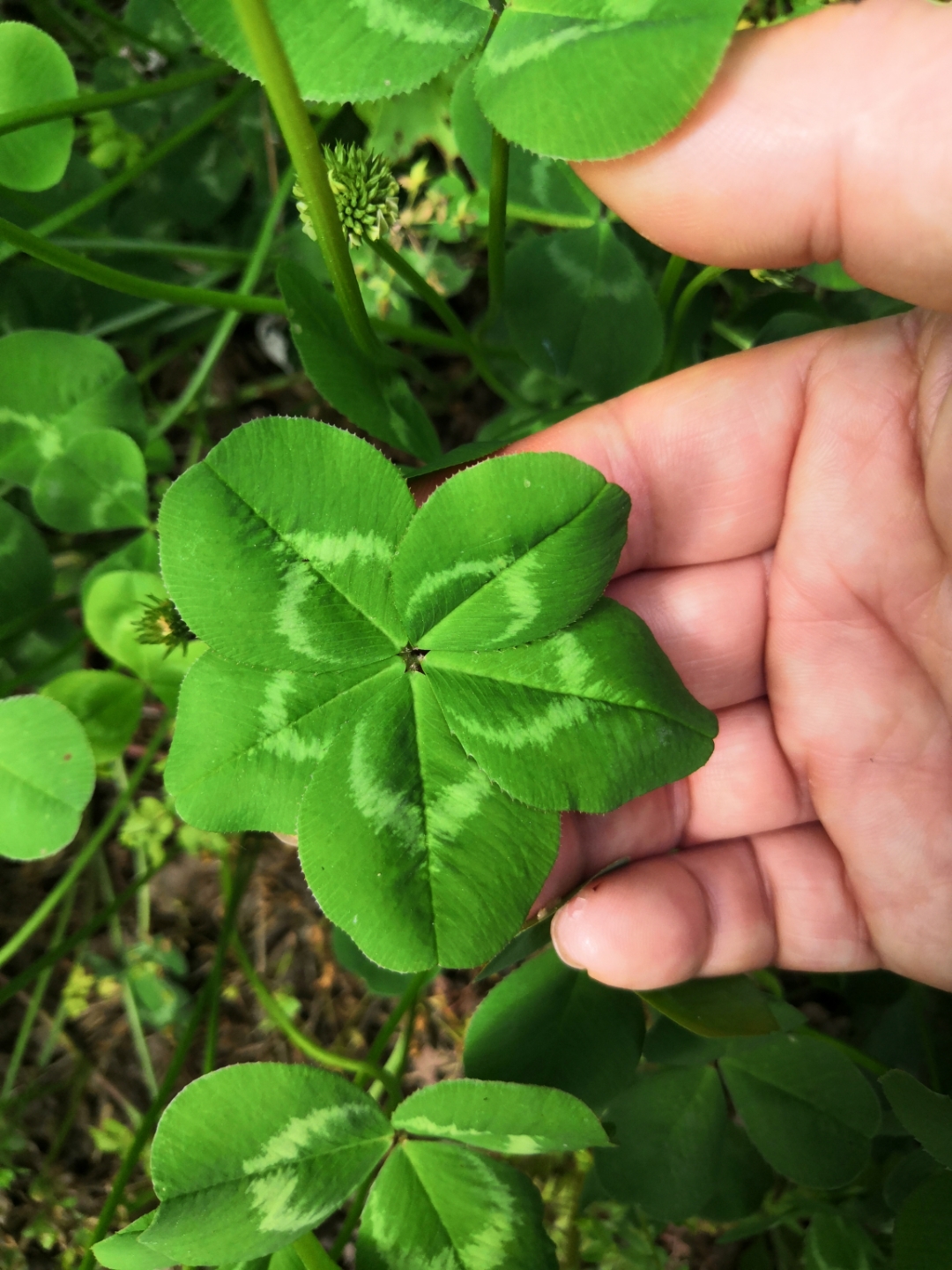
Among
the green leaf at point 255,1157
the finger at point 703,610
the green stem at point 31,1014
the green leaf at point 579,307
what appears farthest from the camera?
the green stem at point 31,1014

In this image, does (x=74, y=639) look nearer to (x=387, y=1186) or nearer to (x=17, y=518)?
(x=17, y=518)

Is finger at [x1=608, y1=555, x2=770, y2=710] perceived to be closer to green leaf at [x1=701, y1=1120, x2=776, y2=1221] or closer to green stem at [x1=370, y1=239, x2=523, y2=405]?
green stem at [x1=370, y1=239, x2=523, y2=405]

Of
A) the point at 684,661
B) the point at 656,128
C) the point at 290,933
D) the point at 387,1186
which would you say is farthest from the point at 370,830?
the point at 290,933

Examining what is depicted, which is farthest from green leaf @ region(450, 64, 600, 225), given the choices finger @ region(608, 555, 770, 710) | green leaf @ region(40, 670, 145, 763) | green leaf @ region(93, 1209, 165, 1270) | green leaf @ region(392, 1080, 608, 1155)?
green leaf @ region(93, 1209, 165, 1270)

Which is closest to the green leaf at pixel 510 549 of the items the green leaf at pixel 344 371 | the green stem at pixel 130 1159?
the green leaf at pixel 344 371

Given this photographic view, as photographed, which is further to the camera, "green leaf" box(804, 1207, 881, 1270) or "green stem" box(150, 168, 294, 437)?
"green stem" box(150, 168, 294, 437)

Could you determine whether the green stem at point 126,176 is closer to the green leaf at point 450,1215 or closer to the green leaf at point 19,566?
the green leaf at point 19,566
